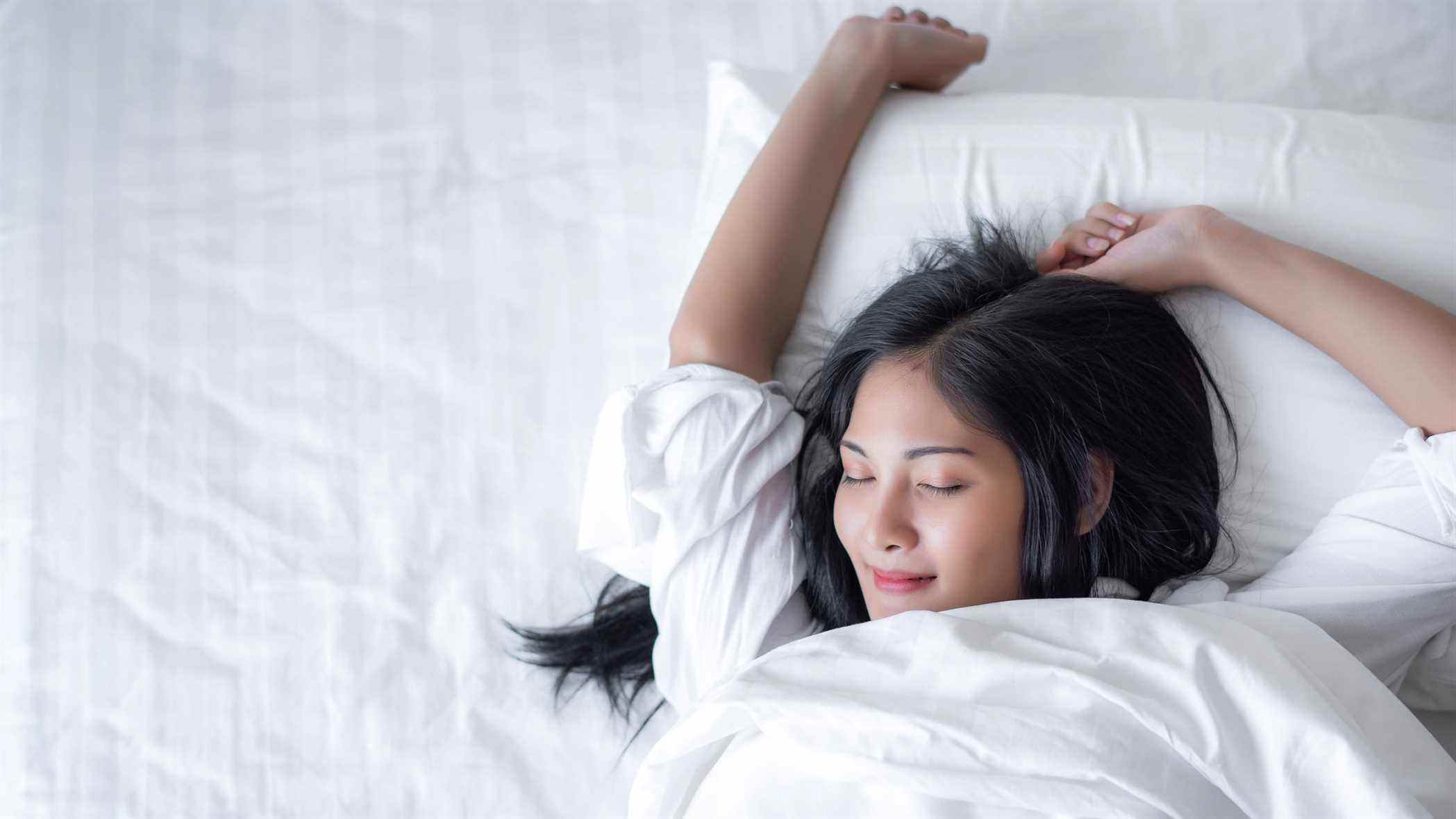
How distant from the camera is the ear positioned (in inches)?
42.0

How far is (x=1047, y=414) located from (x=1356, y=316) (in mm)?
309

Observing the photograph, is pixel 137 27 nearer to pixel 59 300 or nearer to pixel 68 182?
pixel 68 182

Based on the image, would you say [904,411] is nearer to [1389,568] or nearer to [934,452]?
[934,452]

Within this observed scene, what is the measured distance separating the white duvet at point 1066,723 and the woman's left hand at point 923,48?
0.71 m

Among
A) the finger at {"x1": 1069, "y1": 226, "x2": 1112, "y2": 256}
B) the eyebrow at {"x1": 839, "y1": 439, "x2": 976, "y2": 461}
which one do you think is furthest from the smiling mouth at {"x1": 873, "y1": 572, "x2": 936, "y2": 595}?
the finger at {"x1": 1069, "y1": 226, "x2": 1112, "y2": 256}

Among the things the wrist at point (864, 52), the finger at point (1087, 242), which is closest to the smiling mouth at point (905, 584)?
the finger at point (1087, 242)

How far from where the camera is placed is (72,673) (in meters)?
1.20

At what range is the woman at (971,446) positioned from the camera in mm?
1015

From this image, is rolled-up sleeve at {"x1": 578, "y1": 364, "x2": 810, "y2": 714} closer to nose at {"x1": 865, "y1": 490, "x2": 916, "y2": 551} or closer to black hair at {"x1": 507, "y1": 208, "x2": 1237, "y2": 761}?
black hair at {"x1": 507, "y1": 208, "x2": 1237, "y2": 761}

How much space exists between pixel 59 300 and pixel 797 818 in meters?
1.15

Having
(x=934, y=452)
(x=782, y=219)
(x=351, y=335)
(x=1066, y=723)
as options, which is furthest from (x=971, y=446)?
(x=351, y=335)

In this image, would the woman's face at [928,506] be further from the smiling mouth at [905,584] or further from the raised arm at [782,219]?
the raised arm at [782,219]

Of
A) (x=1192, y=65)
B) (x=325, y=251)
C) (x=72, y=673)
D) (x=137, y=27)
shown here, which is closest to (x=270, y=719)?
(x=72, y=673)

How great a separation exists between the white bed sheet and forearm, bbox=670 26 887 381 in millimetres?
145
